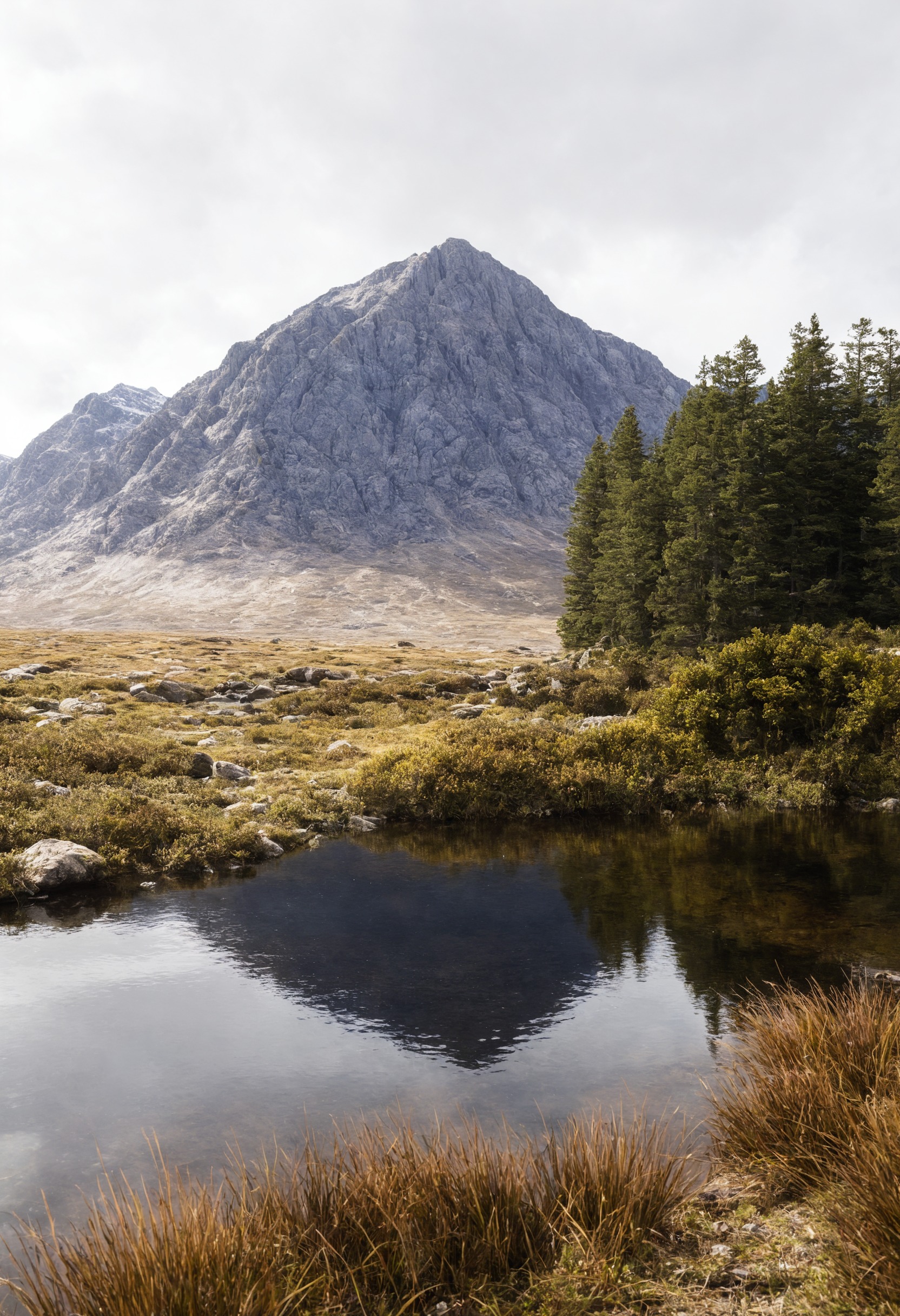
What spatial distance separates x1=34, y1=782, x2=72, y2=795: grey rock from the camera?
19594mm

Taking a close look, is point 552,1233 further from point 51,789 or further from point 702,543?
point 702,543

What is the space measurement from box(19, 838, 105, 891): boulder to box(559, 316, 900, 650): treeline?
32.7 metres

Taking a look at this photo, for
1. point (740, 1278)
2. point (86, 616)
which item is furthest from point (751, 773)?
point (86, 616)

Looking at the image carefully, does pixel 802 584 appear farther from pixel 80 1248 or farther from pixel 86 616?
pixel 86 616

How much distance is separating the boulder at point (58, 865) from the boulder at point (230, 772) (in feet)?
22.3

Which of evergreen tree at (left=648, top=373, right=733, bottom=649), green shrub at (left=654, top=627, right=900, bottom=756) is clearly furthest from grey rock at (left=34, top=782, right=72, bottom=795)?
evergreen tree at (left=648, top=373, right=733, bottom=649)

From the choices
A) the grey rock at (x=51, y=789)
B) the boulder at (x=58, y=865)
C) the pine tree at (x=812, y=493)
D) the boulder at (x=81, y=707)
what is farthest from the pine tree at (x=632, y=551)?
the boulder at (x=58, y=865)

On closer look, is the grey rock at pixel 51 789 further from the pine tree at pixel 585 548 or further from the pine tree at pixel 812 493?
the pine tree at pixel 585 548

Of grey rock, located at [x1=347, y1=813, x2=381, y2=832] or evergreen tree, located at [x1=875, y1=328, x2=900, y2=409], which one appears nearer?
grey rock, located at [x1=347, y1=813, x2=381, y2=832]

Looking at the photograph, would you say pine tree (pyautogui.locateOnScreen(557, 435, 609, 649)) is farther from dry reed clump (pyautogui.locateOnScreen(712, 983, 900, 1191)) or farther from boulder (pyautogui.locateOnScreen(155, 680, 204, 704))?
dry reed clump (pyautogui.locateOnScreen(712, 983, 900, 1191))

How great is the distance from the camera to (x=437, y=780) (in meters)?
22.5

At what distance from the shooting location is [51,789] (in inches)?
778

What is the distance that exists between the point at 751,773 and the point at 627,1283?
808 inches

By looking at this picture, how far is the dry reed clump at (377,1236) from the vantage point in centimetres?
A: 455
